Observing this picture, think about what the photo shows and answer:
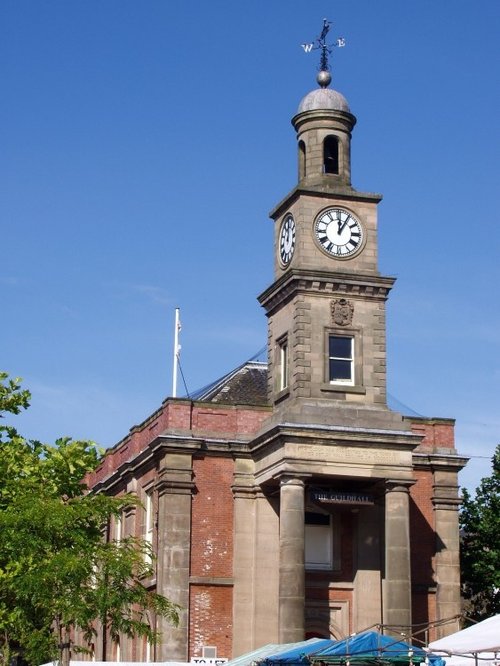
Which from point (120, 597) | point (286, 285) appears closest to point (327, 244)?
point (286, 285)

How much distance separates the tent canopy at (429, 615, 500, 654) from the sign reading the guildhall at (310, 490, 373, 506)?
19.3m

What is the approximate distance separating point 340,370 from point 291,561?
7088 mm

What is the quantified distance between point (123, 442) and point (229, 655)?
11337 mm

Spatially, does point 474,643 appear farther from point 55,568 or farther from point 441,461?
point 441,461

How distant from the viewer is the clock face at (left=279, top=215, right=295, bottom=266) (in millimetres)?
44938

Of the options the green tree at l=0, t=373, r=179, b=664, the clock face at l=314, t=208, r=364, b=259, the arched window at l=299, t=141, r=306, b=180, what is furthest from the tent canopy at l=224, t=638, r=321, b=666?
the arched window at l=299, t=141, r=306, b=180

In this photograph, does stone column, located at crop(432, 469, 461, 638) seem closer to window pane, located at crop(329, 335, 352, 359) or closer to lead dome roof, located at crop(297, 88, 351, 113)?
window pane, located at crop(329, 335, 352, 359)

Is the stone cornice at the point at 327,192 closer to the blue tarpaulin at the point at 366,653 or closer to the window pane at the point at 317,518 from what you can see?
the window pane at the point at 317,518

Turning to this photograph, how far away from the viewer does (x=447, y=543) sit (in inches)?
1779

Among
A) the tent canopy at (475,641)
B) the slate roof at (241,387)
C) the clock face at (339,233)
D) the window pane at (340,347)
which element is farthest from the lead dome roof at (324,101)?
the tent canopy at (475,641)

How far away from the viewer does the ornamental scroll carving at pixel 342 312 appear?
43594 millimetres

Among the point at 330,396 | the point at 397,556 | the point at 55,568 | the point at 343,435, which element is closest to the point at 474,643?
the point at 55,568

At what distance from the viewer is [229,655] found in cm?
4222

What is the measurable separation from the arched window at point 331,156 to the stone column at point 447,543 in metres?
11.4
